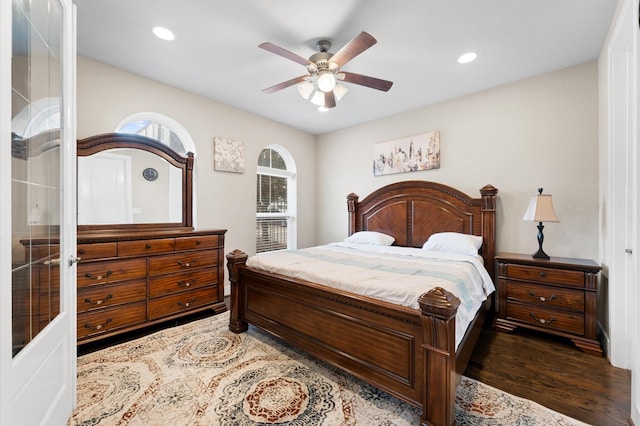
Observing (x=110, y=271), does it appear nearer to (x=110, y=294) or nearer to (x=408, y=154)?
Result: (x=110, y=294)

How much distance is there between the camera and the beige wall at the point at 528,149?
9.07ft

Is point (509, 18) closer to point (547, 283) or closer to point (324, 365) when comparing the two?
point (547, 283)

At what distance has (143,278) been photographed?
8.72ft

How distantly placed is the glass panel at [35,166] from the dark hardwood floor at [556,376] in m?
2.71

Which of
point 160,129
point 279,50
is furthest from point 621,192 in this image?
point 160,129

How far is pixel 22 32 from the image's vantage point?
1.19m

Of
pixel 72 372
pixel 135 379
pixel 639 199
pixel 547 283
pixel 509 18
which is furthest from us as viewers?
pixel 547 283

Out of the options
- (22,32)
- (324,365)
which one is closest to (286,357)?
(324,365)

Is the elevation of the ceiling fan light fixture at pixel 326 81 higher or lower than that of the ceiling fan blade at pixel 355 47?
lower

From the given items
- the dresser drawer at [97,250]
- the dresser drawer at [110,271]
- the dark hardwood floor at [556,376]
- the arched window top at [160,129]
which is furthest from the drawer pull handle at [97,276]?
the dark hardwood floor at [556,376]

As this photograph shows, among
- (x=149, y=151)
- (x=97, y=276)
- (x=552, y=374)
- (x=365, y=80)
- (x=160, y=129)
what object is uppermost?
(x=365, y=80)

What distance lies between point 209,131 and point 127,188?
131cm

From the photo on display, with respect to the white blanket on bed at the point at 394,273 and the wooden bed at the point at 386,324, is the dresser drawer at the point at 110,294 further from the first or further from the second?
the white blanket on bed at the point at 394,273

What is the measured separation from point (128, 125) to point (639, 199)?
4.42 m
